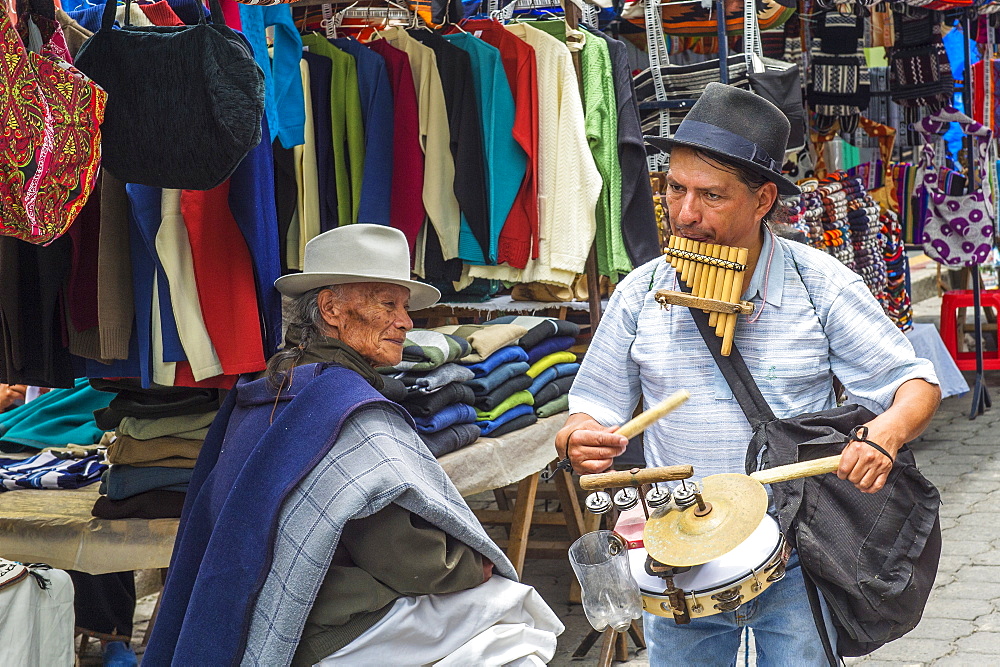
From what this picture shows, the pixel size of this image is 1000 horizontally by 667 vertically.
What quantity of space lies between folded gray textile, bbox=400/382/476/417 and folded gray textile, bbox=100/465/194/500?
2.44 ft

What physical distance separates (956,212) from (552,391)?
4.96 metres

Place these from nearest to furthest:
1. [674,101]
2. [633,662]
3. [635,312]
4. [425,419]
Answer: [635,312] < [425,419] < [633,662] < [674,101]

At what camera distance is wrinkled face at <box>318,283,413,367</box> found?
2.83 m

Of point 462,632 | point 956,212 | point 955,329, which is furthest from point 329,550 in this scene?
point 955,329

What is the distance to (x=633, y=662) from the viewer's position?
14.4 feet

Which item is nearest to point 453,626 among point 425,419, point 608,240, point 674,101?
point 425,419

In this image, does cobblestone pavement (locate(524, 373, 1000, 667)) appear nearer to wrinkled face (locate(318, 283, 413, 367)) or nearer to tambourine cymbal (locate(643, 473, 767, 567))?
wrinkled face (locate(318, 283, 413, 367))

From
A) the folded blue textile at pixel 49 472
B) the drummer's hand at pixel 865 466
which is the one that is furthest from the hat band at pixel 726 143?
the folded blue textile at pixel 49 472

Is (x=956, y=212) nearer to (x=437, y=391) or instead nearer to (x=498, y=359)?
(x=498, y=359)

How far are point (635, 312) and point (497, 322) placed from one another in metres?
1.90

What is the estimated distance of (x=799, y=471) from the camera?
212cm

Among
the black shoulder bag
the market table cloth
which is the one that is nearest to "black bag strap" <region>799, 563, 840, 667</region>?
the black shoulder bag

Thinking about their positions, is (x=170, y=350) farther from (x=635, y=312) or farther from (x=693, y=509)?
(x=693, y=509)

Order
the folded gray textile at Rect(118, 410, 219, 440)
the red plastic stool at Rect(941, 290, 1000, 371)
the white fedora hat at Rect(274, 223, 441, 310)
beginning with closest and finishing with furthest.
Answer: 1. the white fedora hat at Rect(274, 223, 441, 310)
2. the folded gray textile at Rect(118, 410, 219, 440)
3. the red plastic stool at Rect(941, 290, 1000, 371)
